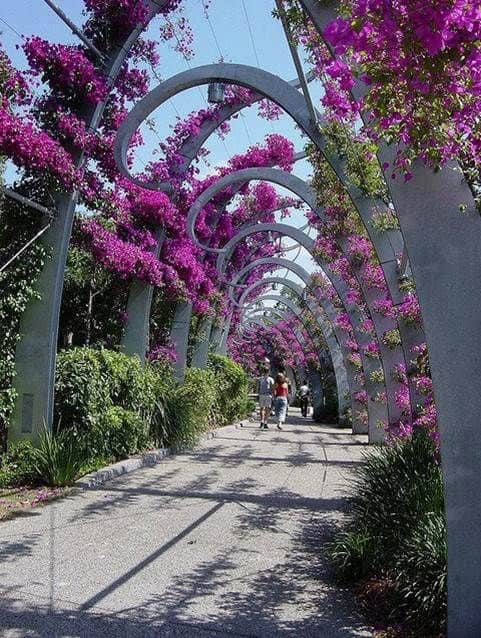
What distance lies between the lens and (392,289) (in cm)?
991

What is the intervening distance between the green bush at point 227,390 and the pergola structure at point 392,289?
1.35 metres

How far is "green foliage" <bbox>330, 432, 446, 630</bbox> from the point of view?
11.9 feet

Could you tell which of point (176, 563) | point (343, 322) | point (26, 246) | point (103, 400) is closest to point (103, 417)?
point (103, 400)

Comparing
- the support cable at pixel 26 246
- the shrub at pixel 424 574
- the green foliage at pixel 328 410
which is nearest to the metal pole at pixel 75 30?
the support cable at pixel 26 246

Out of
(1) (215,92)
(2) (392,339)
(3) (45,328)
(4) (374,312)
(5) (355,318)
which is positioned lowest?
(3) (45,328)

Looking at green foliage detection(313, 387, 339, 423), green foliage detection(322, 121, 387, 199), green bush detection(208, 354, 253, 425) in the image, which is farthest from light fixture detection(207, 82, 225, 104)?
green foliage detection(313, 387, 339, 423)

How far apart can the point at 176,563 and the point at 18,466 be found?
3.33 m

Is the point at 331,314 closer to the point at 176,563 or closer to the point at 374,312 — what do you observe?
the point at 374,312

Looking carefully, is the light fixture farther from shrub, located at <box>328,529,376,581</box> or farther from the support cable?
shrub, located at <box>328,529,376,581</box>

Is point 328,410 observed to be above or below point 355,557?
above

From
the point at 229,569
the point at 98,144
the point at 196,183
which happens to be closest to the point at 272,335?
the point at 196,183

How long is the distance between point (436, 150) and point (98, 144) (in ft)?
19.4

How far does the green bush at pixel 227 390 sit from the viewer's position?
18.2 meters

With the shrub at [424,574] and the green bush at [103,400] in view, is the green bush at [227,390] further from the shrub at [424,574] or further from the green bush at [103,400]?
the shrub at [424,574]
